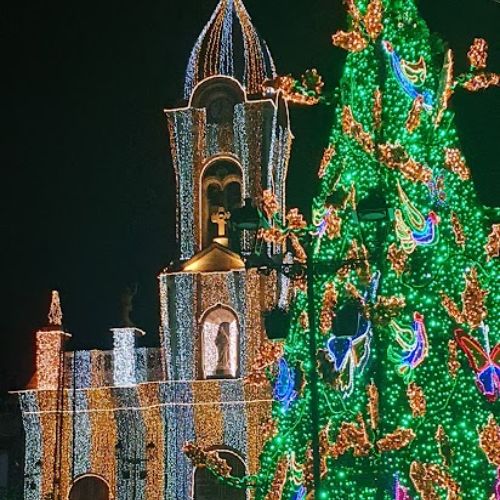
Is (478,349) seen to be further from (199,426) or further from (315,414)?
(199,426)

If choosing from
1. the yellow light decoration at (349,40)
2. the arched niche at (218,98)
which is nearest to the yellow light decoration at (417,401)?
the yellow light decoration at (349,40)

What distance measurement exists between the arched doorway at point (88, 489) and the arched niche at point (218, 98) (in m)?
10.1

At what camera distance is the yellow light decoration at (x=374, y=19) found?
17422 millimetres

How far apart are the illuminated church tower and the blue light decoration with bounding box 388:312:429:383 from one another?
11.8m

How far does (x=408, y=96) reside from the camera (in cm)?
1712

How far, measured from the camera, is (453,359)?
53.4 ft

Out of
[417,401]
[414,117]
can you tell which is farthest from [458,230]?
[417,401]

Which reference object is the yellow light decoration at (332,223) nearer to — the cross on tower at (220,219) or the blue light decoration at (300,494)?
the blue light decoration at (300,494)

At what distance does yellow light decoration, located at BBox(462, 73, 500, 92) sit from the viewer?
1670cm

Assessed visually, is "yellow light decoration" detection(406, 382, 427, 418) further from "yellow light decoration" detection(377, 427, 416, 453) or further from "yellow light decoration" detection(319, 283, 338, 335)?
"yellow light decoration" detection(319, 283, 338, 335)

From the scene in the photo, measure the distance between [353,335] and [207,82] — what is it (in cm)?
1552

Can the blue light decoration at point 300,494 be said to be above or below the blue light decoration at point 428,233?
below

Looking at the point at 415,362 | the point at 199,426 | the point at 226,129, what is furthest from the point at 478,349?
the point at 226,129

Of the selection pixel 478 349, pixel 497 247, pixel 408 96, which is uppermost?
pixel 408 96
